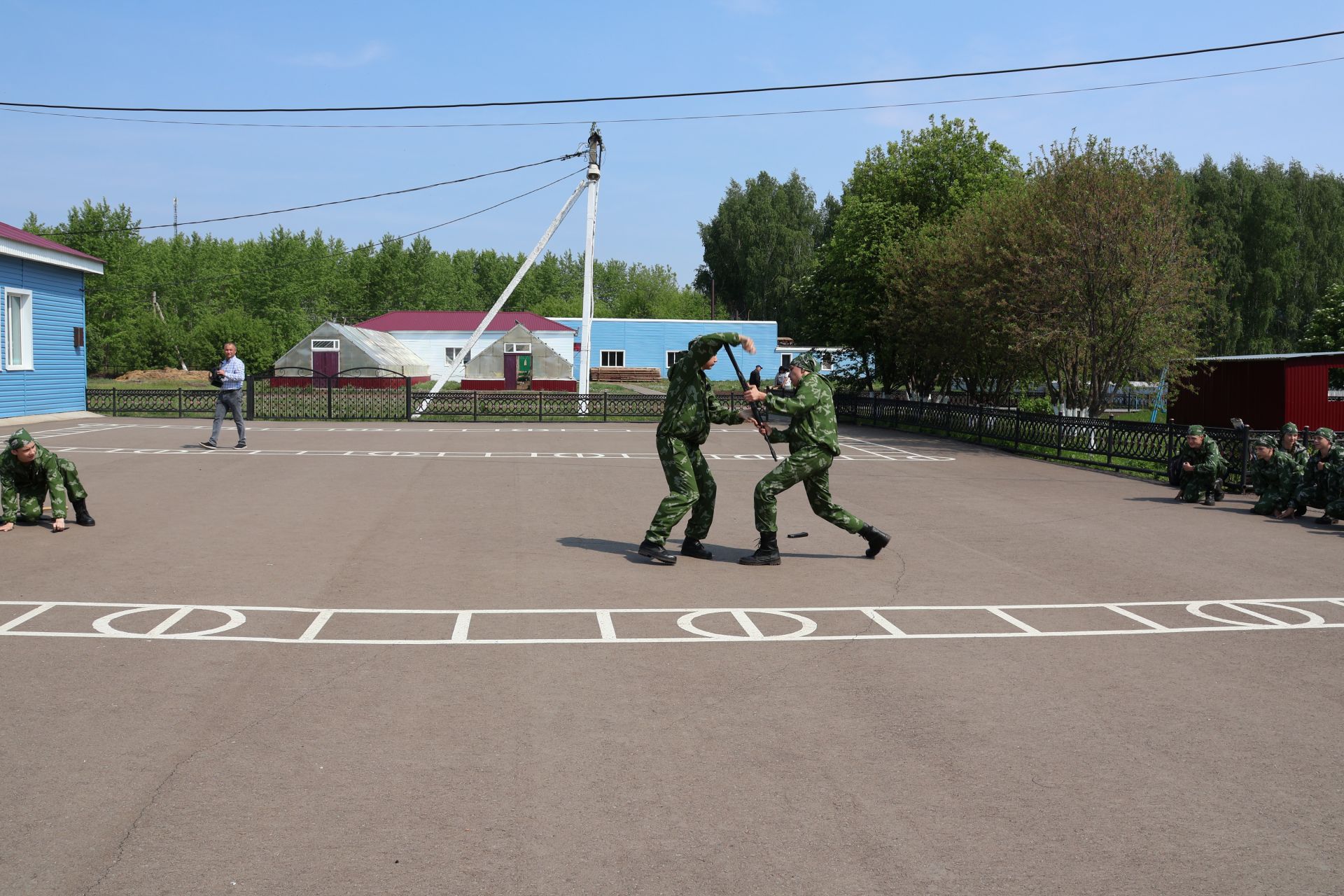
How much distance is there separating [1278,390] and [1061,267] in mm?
7741

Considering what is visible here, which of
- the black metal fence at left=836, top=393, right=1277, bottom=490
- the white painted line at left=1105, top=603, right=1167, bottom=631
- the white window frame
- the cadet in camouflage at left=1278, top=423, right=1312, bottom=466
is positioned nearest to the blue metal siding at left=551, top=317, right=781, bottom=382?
the black metal fence at left=836, top=393, right=1277, bottom=490

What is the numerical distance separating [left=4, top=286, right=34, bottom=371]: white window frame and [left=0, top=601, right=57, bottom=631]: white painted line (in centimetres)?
2497

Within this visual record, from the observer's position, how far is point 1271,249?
213 feet

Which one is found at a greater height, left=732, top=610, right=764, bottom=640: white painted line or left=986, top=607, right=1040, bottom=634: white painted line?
left=986, top=607, right=1040, bottom=634: white painted line

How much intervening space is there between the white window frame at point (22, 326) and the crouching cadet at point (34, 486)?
20.6 metres

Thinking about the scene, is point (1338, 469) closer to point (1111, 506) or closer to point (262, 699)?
point (1111, 506)

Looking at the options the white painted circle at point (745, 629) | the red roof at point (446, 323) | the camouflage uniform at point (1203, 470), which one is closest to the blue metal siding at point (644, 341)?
the red roof at point (446, 323)

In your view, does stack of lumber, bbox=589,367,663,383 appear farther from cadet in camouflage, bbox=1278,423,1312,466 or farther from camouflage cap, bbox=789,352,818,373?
camouflage cap, bbox=789,352,818,373

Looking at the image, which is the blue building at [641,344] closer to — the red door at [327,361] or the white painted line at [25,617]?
the red door at [327,361]

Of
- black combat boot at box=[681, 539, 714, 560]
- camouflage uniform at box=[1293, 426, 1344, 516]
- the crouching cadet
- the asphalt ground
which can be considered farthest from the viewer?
camouflage uniform at box=[1293, 426, 1344, 516]

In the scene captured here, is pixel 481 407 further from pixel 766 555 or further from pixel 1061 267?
pixel 766 555

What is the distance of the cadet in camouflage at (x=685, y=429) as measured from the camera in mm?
10367

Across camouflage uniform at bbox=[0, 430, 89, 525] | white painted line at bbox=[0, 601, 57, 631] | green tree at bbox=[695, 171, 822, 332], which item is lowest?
white painted line at bbox=[0, 601, 57, 631]

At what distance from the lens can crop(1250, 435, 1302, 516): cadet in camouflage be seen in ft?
47.6
